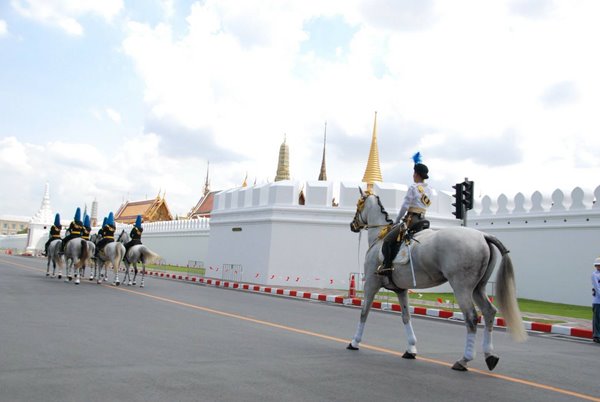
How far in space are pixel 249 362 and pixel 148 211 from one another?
Result: 74.6 meters

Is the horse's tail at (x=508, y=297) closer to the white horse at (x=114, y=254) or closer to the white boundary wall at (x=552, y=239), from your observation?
the white boundary wall at (x=552, y=239)

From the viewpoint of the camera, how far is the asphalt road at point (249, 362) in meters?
5.09

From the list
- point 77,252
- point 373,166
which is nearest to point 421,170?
point 77,252

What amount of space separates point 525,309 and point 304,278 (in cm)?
1034

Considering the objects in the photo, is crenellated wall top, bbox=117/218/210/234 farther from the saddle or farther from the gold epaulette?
the saddle

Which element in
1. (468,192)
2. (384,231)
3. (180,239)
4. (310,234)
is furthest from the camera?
(180,239)

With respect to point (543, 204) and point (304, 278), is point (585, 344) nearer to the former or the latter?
point (543, 204)

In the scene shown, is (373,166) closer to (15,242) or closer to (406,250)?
(406,250)

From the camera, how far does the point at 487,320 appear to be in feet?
22.2

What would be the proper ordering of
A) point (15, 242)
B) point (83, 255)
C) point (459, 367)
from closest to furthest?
point (459, 367) → point (83, 255) → point (15, 242)

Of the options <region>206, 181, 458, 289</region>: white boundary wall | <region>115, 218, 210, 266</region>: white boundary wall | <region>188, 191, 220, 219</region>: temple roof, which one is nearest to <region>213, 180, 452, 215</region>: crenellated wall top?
<region>206, 181, 458, 289</region>: white boundary wall

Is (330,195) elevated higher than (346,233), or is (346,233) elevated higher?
(330,195)

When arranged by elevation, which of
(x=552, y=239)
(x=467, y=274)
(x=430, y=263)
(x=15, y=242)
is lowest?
(x=467, y=274)

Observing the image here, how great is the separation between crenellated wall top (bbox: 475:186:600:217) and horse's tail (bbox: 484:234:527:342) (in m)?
14.0
